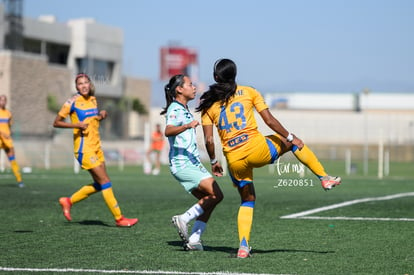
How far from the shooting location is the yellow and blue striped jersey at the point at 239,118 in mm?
7977

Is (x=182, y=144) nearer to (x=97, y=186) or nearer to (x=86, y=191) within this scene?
(x=97, y=186)

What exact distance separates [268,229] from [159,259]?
3.17 meters

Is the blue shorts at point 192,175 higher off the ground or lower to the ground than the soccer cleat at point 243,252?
higher

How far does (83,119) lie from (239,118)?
13.5 feet

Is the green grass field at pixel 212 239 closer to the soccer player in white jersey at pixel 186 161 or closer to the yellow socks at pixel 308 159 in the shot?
the soccer player in white jersey at pixel 186 161

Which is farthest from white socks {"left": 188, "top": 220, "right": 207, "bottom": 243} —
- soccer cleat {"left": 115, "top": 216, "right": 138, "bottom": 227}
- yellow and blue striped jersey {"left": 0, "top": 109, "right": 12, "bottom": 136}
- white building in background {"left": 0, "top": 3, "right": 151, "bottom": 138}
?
white building in background {"left": 0, "top": 3, "right": 151, "bottom": 138}

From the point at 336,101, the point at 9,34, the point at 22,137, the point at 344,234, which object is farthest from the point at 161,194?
the point at 336,101

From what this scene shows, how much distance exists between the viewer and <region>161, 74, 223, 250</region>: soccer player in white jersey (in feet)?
28.5

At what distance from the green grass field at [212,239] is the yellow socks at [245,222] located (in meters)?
0.21

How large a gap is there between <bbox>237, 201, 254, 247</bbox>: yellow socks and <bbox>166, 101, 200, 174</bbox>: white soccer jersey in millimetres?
907

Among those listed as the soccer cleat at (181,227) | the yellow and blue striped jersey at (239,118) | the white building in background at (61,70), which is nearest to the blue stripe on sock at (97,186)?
the soccer cleat at (181,227)

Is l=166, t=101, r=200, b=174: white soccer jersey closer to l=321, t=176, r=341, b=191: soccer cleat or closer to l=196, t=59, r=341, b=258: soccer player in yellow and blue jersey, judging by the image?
l=196, t=59, r=341, b=258: soccer player in yellow and blue jersey

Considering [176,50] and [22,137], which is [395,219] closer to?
[22,137]

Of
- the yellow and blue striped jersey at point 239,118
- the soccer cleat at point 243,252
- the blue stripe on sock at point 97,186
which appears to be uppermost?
the yellow and blue striped jersey at point 239,118
